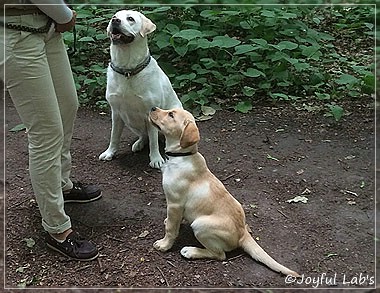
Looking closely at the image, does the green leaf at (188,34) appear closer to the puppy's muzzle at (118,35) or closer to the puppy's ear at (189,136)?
the puppy's muzzle at (118,35)

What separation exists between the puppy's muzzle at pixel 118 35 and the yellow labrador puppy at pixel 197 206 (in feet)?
3.09

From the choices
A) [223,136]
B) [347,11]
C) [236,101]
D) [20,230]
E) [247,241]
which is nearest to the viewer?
[247,241]

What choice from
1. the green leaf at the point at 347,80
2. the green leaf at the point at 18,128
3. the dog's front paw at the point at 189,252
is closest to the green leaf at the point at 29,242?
the dog's front paw at the point at 189,252

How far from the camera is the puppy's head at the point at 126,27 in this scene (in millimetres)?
3836

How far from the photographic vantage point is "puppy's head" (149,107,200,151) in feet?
10.1

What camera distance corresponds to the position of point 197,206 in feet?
10.1

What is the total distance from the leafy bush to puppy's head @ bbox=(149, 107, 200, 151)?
6.28 feet

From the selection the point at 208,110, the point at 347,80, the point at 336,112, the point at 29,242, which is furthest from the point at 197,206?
the point at 347,80

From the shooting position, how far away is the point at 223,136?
4.68m

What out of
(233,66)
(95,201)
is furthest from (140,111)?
(233,66)

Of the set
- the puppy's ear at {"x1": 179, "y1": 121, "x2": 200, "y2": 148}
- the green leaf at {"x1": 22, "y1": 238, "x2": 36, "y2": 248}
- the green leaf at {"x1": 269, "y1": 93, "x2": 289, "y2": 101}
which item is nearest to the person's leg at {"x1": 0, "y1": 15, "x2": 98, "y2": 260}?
the green leaf at {"x1": 22, "y1": 238, "x2": 36, "y2": 248}

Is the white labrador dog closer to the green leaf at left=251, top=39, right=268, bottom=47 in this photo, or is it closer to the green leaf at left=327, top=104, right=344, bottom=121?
the green leaf at left=251, top=39, right=268, bottom=47

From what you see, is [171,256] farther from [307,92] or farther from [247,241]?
[307,92]

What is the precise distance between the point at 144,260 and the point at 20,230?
836mm
